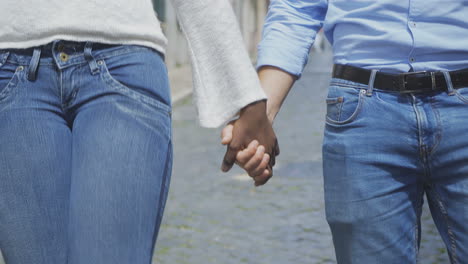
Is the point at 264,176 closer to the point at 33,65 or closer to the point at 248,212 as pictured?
the point at 33,65

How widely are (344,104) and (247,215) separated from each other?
379cm

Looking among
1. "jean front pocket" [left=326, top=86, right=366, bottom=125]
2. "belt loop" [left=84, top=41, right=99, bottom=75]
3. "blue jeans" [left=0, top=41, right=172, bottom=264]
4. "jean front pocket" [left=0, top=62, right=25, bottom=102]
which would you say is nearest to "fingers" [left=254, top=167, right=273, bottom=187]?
"jean front pocket" [left=326, top=86, right=366, bottom=125]

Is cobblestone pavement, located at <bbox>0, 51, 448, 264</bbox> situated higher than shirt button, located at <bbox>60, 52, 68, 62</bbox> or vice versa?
shirt button, located at <bbox>60, 52, 68, 62</bbox>

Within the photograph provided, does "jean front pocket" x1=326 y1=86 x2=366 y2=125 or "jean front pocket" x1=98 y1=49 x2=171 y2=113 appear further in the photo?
"jean front pocket" x1=326 y1=86 x2=366 y2=125

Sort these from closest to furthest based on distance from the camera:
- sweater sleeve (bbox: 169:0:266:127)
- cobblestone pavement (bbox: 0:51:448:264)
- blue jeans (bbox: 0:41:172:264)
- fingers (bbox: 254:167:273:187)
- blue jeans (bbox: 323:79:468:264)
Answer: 1. blue jeans (bbox: 0:41:172:264)
2. sweater sleeve (bbox: 169:0:266:127)
3. blue jeans (bbox: 323:79:468:264)
4. fingers (bbox: 254:167:273:187)
5. cobblestone pavement (bbox: 0:51:448:264)

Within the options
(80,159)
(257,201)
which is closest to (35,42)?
(80,159)

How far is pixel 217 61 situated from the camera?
83.9 inches

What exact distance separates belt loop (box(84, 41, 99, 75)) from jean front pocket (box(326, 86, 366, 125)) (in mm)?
710

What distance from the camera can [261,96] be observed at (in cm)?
212

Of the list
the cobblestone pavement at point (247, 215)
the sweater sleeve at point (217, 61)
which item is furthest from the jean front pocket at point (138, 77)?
the cobblestone pavement at point (247, 215)

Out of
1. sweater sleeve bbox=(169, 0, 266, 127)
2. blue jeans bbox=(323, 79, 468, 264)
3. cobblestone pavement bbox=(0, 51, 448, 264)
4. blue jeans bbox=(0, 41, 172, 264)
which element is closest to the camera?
blue jeans bbox=(0, 41, 172, 264)

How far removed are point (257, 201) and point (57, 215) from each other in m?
4.62

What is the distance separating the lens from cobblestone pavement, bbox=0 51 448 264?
17.0 ft

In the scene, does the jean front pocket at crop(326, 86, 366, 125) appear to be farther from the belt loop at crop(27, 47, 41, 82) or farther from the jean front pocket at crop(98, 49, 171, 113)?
the belt loop at crop(27, 47, 41, 82)
